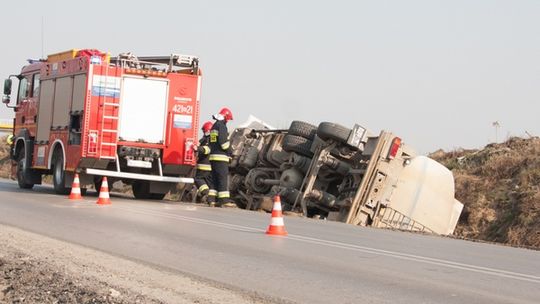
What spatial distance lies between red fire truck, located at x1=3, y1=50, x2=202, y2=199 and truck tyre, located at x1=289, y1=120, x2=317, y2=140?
239 centimetres

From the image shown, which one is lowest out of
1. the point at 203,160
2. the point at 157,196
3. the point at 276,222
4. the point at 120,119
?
the point at 157,196

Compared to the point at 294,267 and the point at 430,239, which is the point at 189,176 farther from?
the point at 294,267

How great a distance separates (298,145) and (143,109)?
3.76m

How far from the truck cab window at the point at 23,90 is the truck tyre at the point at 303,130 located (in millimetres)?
7328

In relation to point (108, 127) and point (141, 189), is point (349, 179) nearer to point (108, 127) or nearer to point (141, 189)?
point (141, 189)

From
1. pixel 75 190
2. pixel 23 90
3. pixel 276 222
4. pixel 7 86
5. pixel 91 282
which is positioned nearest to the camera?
pixel 91 282

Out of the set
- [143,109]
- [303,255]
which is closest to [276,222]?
[303,255]

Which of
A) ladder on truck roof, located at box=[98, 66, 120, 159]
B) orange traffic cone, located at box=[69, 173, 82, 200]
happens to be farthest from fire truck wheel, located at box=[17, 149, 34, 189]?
ladder on truck roof, located at box=[98, 66, 120, 159]

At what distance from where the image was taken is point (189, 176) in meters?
19.7

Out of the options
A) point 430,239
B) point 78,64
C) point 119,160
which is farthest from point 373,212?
point 78,64

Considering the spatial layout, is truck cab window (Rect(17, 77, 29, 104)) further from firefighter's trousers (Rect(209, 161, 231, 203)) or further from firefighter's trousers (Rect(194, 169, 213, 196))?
firefighter's trousers (Rect(209, 161, 231, 203))

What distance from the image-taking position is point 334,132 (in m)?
18.7

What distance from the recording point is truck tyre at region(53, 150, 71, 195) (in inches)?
766

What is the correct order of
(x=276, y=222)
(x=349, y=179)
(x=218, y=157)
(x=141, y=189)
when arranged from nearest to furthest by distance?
(x=276, y=222) < (x=218, y=157) < (x=349, y=179) < (x=141, y=189)
